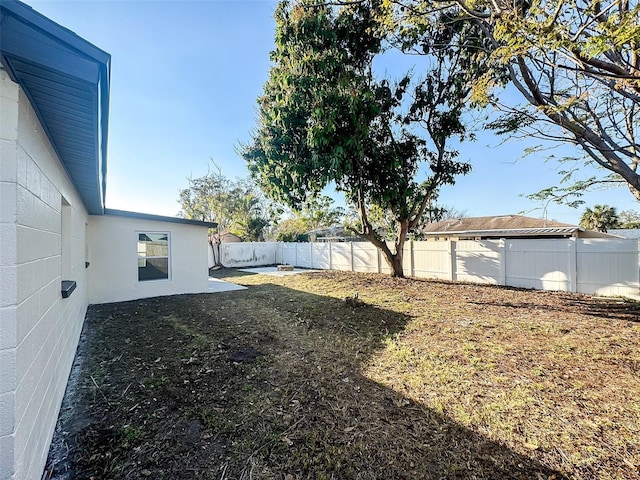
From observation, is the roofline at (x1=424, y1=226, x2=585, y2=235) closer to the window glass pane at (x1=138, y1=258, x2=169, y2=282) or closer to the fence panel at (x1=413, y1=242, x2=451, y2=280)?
the fence panel at (x1=413, y1=242, x2=451, y2=280)

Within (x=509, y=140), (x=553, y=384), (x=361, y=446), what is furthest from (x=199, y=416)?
(x=509, y=140)

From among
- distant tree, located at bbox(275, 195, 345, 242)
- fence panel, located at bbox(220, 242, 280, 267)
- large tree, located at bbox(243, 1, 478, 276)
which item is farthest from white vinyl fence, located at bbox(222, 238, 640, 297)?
fence panel, located at bbox(220, 242, 280, 267)

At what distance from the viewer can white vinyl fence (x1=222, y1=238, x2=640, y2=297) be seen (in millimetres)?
7254

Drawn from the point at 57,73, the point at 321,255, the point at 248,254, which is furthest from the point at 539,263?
the point at 248,254

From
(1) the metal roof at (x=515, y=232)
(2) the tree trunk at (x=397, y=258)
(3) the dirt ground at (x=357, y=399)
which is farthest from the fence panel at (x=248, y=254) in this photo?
(3) the dirt ground at (x=357, y=399)

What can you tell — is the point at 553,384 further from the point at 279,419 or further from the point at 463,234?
the point at 463,234

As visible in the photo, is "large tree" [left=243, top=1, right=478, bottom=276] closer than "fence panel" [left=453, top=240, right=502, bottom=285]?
Yes

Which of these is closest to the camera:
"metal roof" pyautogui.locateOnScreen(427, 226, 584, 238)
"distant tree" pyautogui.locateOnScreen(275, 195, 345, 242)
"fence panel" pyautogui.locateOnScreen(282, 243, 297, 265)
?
"distant tree" pyautogui.locateOnScreen(275, 195, 345, 242)

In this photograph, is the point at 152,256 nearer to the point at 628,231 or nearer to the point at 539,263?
the point at 539,263

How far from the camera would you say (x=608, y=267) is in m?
7.41

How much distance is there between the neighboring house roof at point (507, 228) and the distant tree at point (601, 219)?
586 cm

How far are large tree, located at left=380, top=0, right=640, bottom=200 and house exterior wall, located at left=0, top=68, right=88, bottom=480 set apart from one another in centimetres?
571

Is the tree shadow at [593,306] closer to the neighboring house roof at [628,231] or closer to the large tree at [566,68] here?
the large tree at [566,68]

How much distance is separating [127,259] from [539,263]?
1220 centimetres
